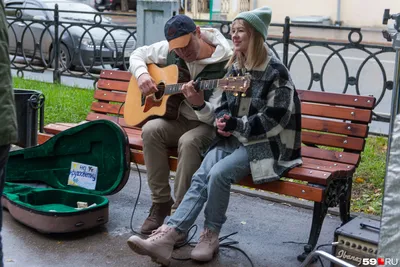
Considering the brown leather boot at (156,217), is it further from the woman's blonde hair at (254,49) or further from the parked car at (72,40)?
the parked car at (72,40)

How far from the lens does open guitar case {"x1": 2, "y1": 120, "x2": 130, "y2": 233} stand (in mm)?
4016

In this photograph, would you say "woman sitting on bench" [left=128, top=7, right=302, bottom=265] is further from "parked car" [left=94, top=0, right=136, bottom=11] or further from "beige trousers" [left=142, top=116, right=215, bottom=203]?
"parked car" [left=94, top=0, right=136, bottom=11]

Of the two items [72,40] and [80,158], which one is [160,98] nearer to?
[80,158]

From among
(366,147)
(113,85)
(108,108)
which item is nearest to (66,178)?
(108,108)

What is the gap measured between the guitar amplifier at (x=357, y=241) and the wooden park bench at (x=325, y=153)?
407 millimetres

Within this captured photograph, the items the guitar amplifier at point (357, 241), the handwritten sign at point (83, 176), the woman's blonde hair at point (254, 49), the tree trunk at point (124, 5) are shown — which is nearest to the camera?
the guitar amplifier at point (357, 241)

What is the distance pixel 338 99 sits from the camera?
414 cm

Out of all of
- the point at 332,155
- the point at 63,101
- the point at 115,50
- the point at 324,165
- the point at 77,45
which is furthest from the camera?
the point at 77,45

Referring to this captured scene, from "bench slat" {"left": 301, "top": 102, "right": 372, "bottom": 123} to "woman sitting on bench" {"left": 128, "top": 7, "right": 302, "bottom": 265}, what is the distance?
45 cm

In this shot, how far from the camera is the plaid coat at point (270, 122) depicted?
3650 mm

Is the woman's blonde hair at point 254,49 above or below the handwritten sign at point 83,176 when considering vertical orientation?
above

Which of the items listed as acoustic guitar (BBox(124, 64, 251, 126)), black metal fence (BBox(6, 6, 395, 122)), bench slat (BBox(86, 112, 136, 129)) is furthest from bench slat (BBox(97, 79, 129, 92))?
black metal fence (BBox(6, 6, 395, 122))

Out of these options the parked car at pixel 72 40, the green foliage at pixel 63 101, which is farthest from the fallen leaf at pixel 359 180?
the parked car at pixel 72 40

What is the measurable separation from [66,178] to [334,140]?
1881 mm
